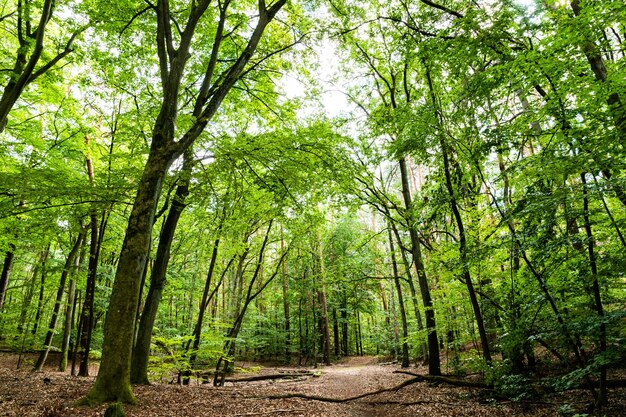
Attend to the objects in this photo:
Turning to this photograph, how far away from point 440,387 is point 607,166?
267 inches

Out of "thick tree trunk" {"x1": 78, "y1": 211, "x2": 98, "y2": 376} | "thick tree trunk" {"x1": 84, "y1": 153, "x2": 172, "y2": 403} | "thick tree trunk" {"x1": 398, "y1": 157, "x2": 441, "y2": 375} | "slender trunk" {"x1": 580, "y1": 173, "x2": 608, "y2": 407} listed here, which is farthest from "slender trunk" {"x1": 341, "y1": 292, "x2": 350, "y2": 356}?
"slender trunk" {"x1": 580, "y1": 173, "x2": 608, "y2": 407}

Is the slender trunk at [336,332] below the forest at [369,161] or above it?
below

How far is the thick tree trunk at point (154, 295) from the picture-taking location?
820cm

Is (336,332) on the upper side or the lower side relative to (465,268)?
lower

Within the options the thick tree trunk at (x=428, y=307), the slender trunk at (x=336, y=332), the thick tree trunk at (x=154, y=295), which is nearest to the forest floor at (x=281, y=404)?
the thick tree trunk at (x=154, y=295)

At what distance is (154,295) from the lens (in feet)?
29.0

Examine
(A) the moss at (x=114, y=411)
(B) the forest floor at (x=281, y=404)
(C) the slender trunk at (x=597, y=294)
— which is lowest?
(B) the forest floor at (x=281, y=404)

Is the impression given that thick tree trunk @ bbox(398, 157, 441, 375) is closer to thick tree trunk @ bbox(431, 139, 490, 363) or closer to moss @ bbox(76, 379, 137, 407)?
thick tree trunk @ bbox(431, 139, 490, 363)

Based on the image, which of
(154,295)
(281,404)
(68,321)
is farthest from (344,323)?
(281,404)

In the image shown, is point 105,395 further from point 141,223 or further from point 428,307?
point 428,307

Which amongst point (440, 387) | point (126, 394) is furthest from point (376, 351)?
point (126, 394)

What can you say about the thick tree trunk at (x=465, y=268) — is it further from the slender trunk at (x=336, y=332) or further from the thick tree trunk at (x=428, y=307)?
the slender trunk at (x=336, y=332)

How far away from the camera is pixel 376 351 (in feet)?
116

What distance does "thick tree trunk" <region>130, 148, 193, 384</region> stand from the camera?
8203 mm
